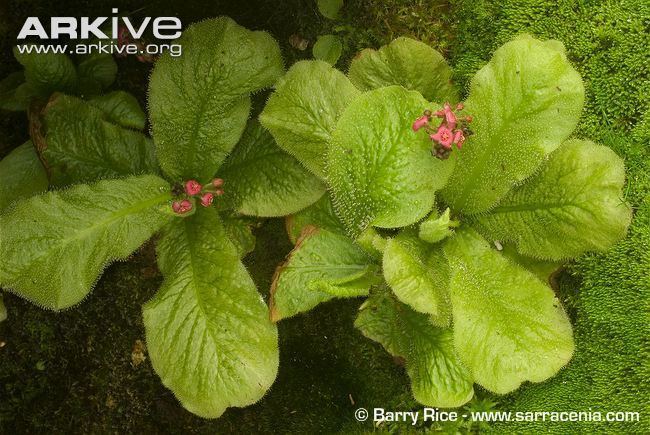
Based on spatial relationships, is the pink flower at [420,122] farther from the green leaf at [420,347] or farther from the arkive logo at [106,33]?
the arkive logo at [106,33]

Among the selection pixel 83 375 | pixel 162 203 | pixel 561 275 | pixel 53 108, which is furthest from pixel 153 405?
pixel 561 275

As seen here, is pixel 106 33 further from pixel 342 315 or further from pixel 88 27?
pixel 342 315

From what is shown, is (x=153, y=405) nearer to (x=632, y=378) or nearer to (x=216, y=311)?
(x=216, y=311)

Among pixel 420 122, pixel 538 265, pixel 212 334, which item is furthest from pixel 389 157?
pixel 212 334

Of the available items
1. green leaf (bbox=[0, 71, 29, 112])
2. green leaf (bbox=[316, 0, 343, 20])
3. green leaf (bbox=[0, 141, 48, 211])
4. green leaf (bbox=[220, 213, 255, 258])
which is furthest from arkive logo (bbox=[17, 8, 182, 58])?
green leaf (bbox=[220, 213, 255, 258])

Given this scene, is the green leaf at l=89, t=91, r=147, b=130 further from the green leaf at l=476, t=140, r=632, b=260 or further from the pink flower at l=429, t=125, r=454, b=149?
the green leaf at l=476, t=140, r=632, b=260

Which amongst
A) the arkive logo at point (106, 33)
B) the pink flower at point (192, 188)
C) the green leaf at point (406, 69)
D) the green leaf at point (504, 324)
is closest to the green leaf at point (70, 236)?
the pink flower at point (192, 188)
